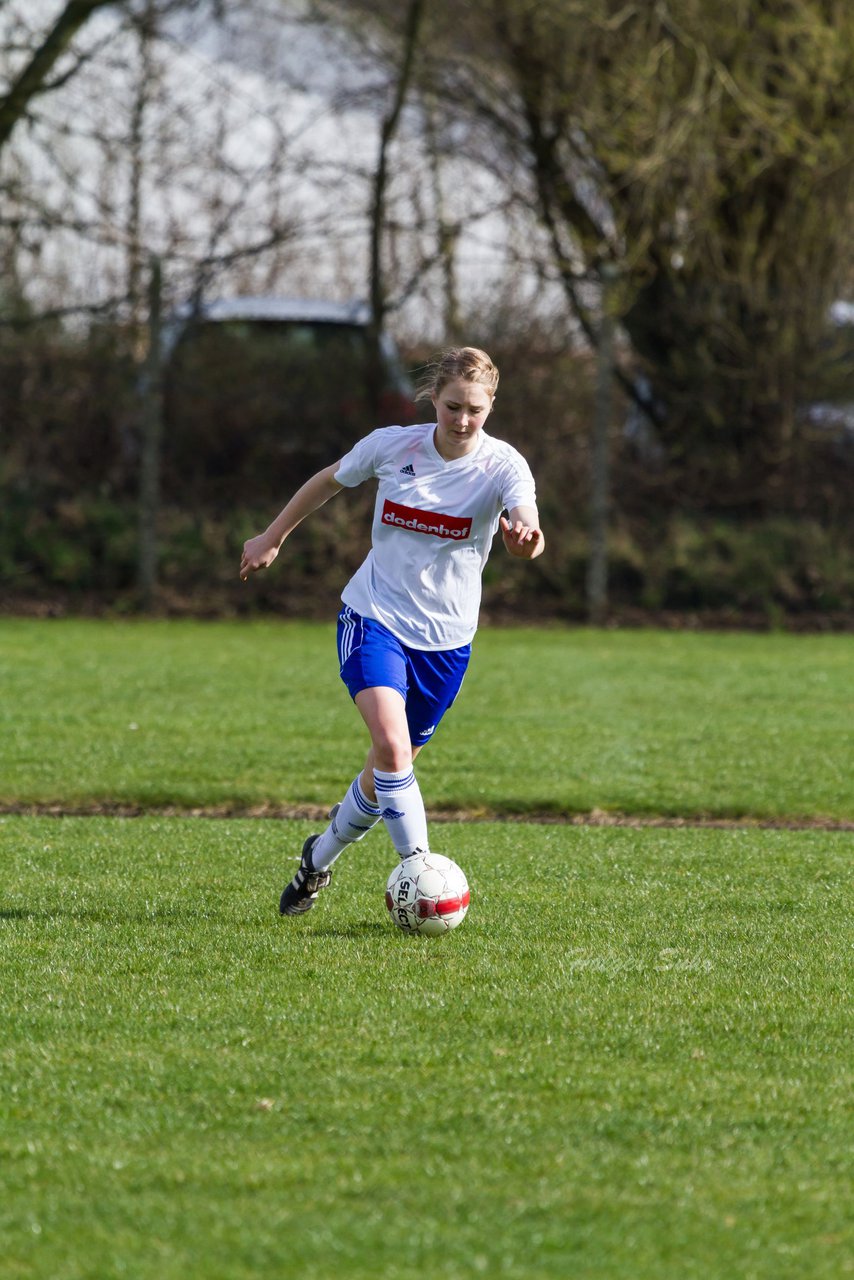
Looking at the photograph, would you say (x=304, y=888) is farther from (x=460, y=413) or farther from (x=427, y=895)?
(x=460, y=413)

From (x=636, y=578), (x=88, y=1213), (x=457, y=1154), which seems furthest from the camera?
(x=636, y=578)

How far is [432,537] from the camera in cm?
515

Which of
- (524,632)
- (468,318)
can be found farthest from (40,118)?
(524,632)

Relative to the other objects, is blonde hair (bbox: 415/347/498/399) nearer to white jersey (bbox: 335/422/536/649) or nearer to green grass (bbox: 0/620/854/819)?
white jersey (bbox: 335/422/536/649)

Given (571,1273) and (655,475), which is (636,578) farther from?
(571,1273)

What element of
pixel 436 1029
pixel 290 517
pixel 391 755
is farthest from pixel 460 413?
pixel 436 1029

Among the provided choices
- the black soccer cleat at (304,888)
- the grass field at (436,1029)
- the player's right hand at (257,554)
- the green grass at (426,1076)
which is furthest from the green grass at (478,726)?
the player's right hand at (257,554)

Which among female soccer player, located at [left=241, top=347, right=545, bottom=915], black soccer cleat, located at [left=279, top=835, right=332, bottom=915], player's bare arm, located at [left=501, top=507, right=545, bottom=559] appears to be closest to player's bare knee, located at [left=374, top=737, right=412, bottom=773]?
female soccer player, located at [left=241, top=347, right=545, bottom=915]

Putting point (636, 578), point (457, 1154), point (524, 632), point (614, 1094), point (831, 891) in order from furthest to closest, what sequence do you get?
point (636, 578) < point (524, 632) < point (831, 891) < point (614, 1094) < point (457, 1154)

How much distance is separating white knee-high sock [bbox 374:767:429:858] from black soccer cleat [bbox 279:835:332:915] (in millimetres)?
377

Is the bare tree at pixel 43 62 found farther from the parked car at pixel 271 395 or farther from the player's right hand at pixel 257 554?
the player's right hand at pixel 257 554

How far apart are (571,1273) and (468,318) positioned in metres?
12.2

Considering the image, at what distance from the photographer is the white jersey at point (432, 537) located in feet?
16.8

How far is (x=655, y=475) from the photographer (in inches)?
599
